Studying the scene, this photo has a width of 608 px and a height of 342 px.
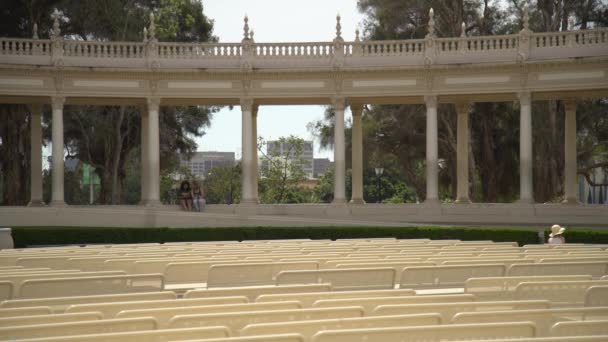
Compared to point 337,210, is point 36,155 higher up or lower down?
higher up

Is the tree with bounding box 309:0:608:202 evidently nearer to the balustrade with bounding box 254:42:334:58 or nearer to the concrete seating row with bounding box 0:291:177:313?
the balustrade with bounding box 254:42:334:58

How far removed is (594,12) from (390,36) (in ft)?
→ 57.6

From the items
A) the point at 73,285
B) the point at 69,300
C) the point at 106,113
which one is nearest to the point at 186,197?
the point at 106,113

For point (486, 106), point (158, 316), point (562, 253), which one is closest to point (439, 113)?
point (486, 106)

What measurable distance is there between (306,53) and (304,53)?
0.49ft

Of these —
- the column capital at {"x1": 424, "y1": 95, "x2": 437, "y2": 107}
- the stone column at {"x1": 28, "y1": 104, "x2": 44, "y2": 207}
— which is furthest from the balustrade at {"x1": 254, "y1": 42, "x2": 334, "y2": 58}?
the stone column at {"x1": 28, "y1": 104, "x2": 44, "y2": 207}

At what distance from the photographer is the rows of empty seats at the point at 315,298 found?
359 inches

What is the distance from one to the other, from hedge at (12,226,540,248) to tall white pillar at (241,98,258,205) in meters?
10.6

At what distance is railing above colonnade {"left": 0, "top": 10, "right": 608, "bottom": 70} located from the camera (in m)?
52.9

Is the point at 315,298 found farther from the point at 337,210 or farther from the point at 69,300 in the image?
the point at 337,210

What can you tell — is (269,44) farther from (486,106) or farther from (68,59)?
(486,106)

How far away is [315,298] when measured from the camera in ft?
39.9

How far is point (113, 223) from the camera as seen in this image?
1993 inches

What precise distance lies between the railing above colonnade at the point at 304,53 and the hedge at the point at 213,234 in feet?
48.7
